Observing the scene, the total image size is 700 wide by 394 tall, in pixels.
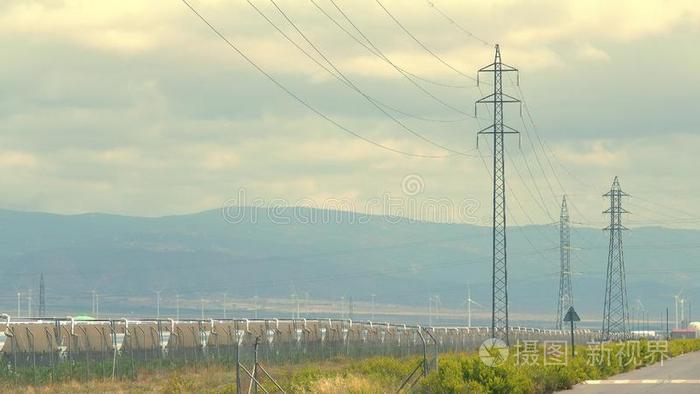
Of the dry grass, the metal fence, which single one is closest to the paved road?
the metal fence

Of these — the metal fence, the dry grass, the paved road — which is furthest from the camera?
the metal fence

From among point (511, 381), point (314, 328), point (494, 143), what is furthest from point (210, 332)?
point (511, 381)

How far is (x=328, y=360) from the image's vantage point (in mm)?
62688

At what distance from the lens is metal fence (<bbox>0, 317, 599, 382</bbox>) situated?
154 ft

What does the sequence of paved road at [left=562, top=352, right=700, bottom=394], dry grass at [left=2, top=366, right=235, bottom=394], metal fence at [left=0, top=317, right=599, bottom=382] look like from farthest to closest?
1. metal fence at [left=0, top=317, right=599, bottom=382]
2. paved road at [left=562, top=352, right=700, bottom=394]
3. dry grass at [left=2, top=366, right=235, bottom=394]

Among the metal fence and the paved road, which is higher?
the metal fence

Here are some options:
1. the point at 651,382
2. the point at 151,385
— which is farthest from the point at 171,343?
the point at 651,382

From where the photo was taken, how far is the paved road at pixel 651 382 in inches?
1706

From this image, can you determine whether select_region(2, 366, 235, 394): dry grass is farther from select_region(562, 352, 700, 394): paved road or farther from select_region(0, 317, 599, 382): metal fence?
select_region(562, 352, 700, 394): paved road

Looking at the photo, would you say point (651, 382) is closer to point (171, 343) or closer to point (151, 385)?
point (151, 385)

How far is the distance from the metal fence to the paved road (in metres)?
5.66

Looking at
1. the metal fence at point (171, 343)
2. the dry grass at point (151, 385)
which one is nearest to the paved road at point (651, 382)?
the metal fence at point (171, 343)

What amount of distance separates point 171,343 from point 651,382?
1977 cm

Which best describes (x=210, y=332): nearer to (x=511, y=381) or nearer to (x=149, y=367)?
(x=149, y=367)
